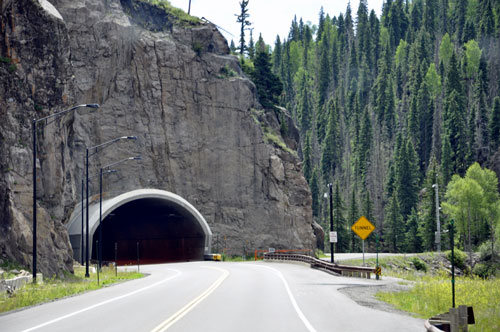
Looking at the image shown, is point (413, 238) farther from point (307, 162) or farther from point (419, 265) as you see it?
point (307, 162)

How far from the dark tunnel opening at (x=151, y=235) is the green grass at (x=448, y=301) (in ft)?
143

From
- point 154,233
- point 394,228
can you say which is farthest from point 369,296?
point 394,228

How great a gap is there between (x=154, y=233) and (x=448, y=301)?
52194 millimetres

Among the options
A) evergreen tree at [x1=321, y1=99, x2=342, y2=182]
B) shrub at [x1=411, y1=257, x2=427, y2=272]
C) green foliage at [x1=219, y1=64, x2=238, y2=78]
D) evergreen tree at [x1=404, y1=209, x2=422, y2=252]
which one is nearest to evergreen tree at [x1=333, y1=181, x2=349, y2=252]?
evergreen tree at [x1=404, y1=209, x2=422, y2=252]

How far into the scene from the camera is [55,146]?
132 feet

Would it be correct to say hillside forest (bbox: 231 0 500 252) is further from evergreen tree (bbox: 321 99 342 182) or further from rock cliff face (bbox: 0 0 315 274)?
rock cliff face (bbox: 0 0 315 274)

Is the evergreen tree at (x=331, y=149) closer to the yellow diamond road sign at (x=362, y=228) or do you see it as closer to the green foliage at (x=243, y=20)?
the green foliage at (x=243, y=20)

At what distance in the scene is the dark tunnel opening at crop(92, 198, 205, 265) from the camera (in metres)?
66.8

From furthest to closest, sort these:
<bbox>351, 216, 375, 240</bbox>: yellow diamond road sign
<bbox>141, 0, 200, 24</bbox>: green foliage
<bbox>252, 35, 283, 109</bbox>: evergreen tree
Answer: <bbox>252, 35, 283, 109</bbox>: evergreen tree → <bbox>141, 0, 200, 24</bbox>: green foliage → <bbox>351, 216, 375, 240</bbox>: yellow diamond road sign

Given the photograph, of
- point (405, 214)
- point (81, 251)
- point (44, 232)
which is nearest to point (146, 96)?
point (81, 251)

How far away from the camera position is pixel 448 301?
20031 millimetres

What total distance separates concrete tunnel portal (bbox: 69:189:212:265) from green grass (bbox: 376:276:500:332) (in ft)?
135

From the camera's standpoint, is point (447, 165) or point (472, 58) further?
point (472, 58)

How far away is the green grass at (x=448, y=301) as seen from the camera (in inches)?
607
